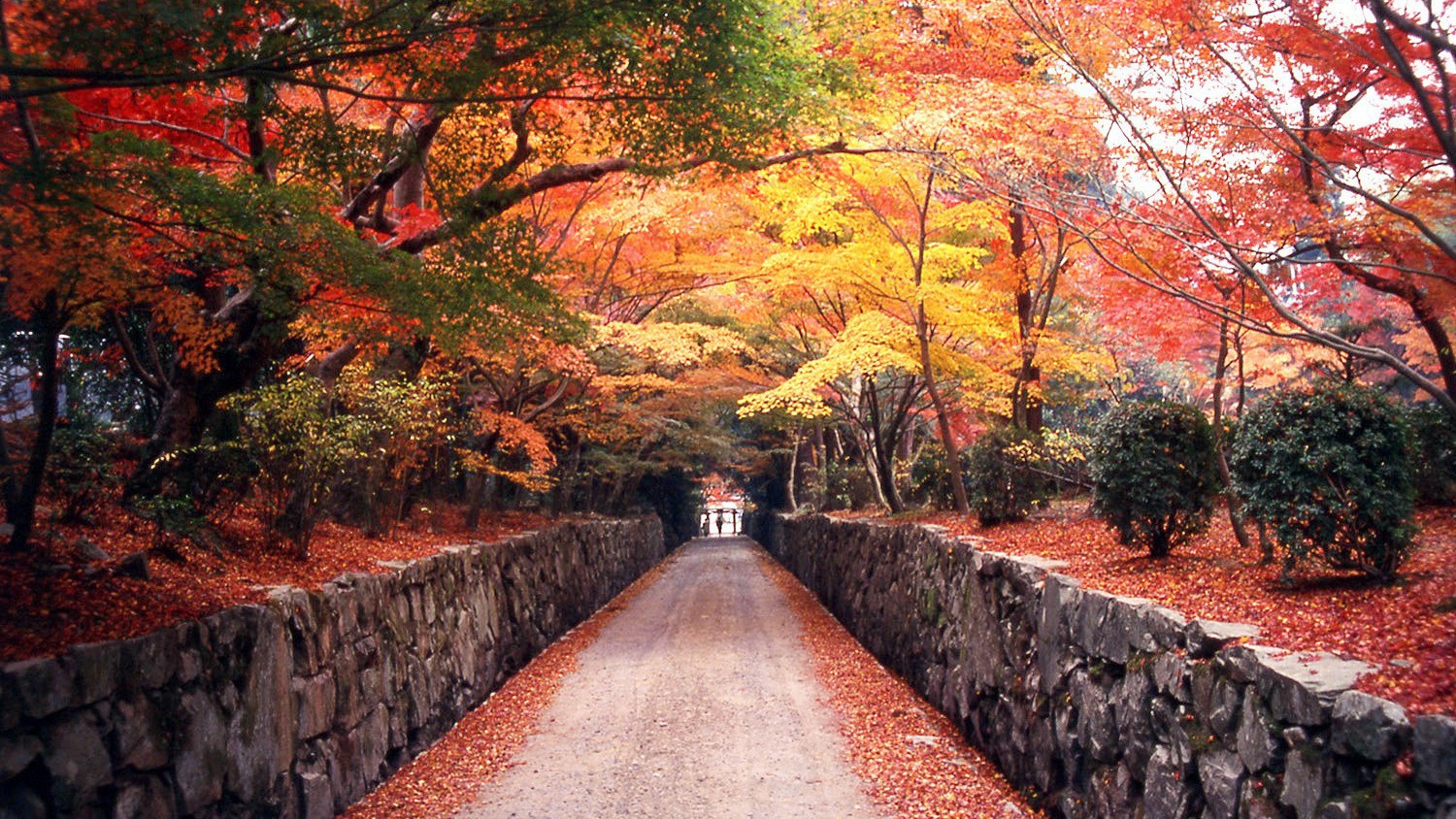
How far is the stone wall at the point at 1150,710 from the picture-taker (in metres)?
2.93

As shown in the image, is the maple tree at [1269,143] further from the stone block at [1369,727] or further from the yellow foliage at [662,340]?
the yellow foliage at [662,340]

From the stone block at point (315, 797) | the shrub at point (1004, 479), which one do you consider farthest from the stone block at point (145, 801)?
the shrub at point (1004, 479)

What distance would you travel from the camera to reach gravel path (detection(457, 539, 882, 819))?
6.24 metres

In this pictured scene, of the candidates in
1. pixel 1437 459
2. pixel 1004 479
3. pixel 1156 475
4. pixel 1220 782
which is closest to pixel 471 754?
pixel 1156 475

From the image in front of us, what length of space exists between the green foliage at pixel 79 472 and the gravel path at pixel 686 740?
3.14 m

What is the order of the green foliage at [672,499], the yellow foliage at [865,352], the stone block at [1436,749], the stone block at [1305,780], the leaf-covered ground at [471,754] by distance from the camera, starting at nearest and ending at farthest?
the stone block at [1436,749]
the stone block at [1305,780]
the leaf-covered ground at [471,754]
the yellow foliage at [865,352]
the green foliage at [672,499]

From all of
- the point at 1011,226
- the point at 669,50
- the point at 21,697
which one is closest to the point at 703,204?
the point at 1011,226

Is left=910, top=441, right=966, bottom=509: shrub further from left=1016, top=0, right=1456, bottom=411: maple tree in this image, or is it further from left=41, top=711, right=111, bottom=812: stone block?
left=41, top=711, right=111, bottom=812: stone block

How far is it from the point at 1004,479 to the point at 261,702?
7.59 meters

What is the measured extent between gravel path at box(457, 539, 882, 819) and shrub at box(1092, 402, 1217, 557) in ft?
8.46

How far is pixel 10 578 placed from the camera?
4.57 m

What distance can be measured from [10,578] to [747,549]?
111 feet

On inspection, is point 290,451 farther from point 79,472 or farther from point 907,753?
point 907,753

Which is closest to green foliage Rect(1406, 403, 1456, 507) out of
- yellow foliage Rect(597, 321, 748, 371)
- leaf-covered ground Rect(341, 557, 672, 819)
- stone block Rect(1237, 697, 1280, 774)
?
stone block Rect(1237, 697, 1280, 774)
